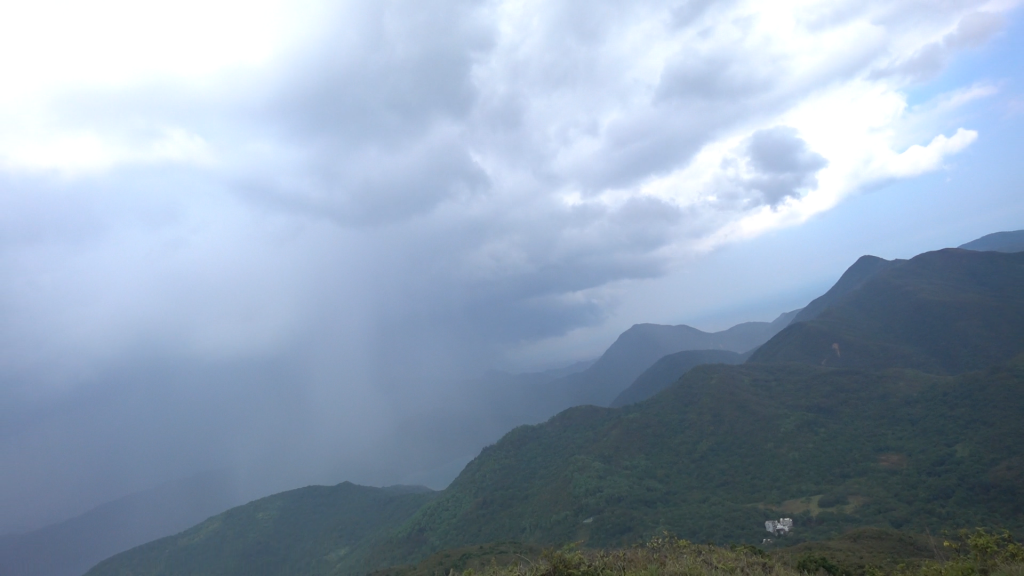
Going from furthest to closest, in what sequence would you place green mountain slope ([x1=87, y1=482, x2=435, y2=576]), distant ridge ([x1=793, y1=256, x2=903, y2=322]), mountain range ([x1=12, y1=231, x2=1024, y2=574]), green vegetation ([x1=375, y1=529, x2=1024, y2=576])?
distant ridge ([x1=793, y1=256, x2=903, y2=322]), green mountain slope ([x1=87, y1=482, x2=435, y2=576]), mountain range ([x1=12, y1=231, x2=1024, y2=574]), green vegetation ([x1=375, y1=529, x2=1024, y2=576])

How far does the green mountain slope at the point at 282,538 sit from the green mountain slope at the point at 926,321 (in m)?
87.8

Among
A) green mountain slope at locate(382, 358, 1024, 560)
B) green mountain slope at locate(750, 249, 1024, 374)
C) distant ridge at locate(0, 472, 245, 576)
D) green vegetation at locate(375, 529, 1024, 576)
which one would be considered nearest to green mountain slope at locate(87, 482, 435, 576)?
green mountain slope at locate(382, 358, 1024, 560)

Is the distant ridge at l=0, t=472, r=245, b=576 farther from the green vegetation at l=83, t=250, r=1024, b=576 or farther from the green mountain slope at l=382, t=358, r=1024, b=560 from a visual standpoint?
the green mountain slope at l=382, t=358, r=1024, b=560

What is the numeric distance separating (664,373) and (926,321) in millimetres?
83365

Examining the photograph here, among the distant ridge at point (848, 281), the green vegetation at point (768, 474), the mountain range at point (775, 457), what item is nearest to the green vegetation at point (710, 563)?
the green vegetation at point (768, 474)

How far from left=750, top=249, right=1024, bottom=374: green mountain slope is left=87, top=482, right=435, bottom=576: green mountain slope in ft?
288

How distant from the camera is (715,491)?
62.0 metres

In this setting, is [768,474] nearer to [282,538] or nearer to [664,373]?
[282,538]

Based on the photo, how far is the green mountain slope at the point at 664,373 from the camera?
6555 inches

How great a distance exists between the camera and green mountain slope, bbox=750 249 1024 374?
288 ft

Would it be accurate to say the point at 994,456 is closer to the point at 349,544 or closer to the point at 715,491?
the point at 715,491

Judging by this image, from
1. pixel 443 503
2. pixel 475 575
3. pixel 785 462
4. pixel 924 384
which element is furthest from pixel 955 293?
pixel 475 575

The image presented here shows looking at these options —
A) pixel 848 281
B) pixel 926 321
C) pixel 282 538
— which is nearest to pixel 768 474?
pixel 926 321

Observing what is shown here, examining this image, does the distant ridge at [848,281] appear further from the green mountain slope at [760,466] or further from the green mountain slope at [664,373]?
the green mountain slope at [760,466]
